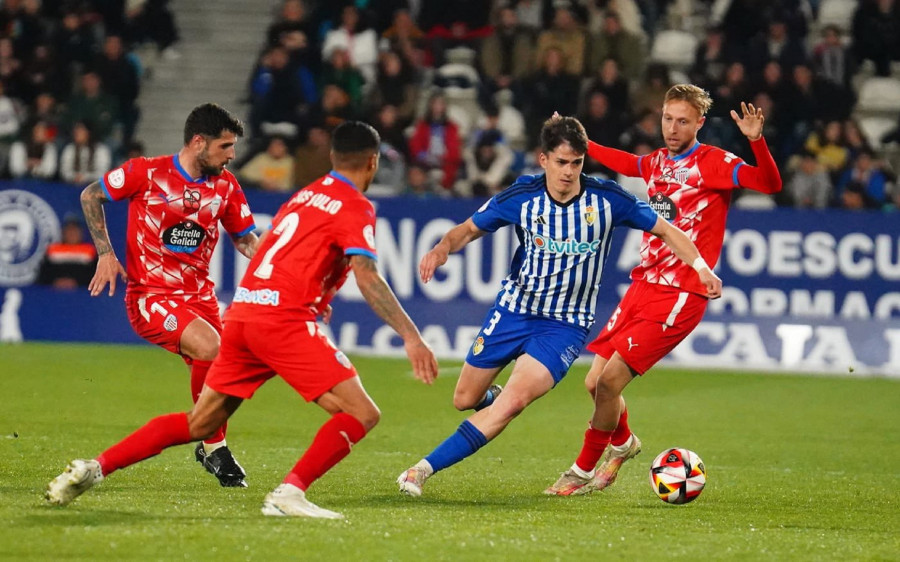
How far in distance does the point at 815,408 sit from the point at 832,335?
2532 mm

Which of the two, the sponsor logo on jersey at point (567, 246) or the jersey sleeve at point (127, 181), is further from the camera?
the jersey sleeve at point (127, 181)

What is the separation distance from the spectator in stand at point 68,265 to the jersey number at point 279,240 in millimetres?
10327

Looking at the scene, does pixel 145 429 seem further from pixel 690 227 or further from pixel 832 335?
pixel 832 335

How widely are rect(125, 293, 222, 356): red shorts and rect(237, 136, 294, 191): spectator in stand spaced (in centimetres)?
952

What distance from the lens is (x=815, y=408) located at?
12.9 m

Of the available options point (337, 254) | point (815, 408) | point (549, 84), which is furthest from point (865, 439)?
point (549, 84)

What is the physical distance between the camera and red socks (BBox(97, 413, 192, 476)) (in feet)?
21.8

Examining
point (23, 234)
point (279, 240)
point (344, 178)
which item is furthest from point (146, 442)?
point (23, 234)

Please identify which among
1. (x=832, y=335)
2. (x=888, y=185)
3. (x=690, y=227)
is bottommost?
(x=832, y=335)

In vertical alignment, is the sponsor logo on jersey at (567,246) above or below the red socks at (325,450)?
above

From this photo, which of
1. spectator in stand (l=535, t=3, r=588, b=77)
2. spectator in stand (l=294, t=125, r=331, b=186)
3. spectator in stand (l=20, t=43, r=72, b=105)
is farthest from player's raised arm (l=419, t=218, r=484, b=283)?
spectator in stand (l=20, t=43, r=72, b=105)

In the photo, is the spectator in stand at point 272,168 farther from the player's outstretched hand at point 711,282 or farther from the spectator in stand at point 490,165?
the player's outstretched hand at point 711,282

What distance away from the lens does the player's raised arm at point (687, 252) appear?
7559mm

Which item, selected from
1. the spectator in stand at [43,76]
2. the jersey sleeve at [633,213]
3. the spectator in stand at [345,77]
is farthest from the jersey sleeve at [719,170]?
the spectator in stand at [43,76]
